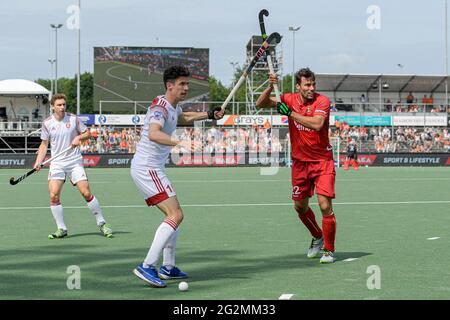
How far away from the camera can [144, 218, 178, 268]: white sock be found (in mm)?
7699

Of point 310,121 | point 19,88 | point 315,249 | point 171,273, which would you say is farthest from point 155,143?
point 19,88

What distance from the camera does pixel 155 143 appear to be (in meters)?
7.84

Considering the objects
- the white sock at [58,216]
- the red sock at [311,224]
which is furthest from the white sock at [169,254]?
the white sock at [58,216]

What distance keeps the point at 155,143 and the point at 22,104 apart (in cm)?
4206

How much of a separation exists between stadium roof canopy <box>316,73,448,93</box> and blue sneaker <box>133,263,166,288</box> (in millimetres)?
58029

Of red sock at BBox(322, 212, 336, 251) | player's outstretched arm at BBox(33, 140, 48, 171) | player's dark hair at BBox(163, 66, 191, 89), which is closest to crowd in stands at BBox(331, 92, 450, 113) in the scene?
player's outstretched arm at BBox(33, 140, 48, 171)

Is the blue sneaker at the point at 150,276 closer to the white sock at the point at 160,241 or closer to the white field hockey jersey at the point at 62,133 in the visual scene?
the white sock at the point at 160,241

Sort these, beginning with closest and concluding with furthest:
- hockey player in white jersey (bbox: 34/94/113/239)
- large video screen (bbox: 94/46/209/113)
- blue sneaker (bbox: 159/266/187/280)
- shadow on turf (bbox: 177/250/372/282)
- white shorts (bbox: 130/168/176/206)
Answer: white shorts (bbox: 130/168/176/206), blue sneaker (bbox: 159/266/187/280), shadow on turf (bbox: 177/250/372/282), hockey player in white jersey (bbox: 34/94/113/239), large video screen (bbox: 94/46/209/113)

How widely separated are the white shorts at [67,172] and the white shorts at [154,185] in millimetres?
4723

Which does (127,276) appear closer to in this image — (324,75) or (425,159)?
(425,159)

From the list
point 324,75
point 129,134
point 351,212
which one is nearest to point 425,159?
point 129,134

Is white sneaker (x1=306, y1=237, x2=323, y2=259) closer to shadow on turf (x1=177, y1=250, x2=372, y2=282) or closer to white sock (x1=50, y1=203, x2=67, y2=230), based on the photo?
shadow on turf (x1=177, y1=250, x2=372, y2=282)

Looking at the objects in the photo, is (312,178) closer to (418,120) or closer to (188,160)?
(188,160)

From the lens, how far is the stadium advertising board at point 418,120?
51847 mm
